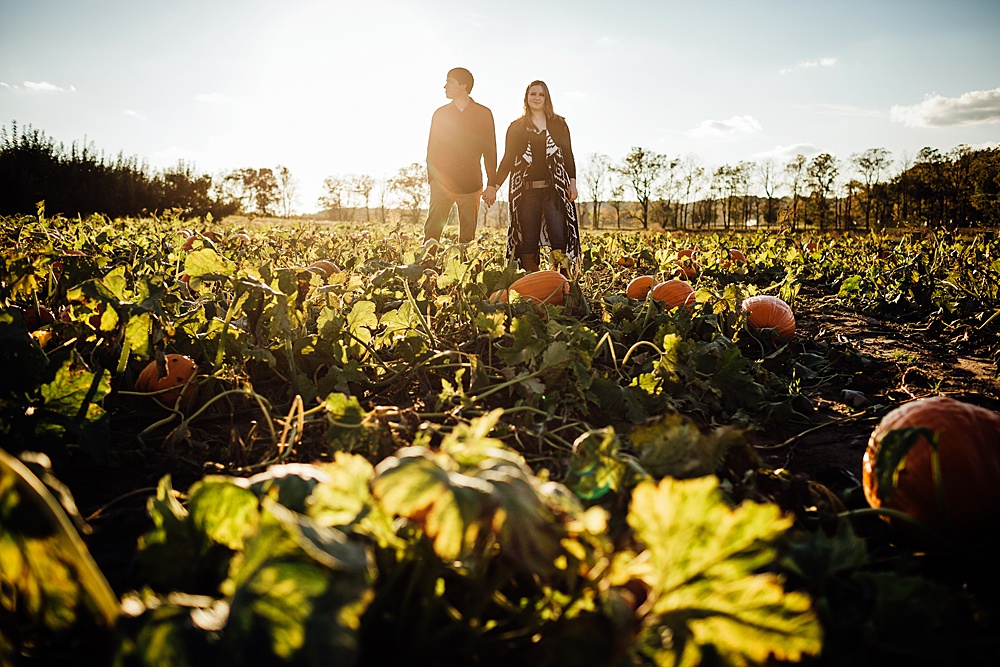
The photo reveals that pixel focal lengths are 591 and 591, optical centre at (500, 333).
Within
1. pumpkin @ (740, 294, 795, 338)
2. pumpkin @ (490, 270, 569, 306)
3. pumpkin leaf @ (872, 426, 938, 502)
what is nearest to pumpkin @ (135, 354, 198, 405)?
pumpkin @ (490, 270, 569, 306)

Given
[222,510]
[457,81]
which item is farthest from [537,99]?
[222,510]

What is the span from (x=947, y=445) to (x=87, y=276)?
2484 millimetres

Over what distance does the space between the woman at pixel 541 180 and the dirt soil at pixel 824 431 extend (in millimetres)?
2360

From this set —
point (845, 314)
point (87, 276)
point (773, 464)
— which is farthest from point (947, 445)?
point (845, 314)

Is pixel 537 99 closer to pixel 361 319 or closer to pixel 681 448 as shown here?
pixel 361 319

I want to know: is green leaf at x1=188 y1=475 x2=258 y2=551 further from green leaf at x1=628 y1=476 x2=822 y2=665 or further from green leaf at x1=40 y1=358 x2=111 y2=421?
green leaf at x1=40 y1=358 x2=111 y2=421

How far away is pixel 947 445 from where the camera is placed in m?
1.37

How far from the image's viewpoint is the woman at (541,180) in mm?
5461

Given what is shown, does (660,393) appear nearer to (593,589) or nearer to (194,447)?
(593,589)

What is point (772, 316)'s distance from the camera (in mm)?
3346

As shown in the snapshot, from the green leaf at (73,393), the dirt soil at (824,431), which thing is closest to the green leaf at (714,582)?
the dirt soil at (824,431)

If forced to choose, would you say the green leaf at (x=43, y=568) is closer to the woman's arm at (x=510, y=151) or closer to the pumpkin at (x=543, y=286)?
the pumpkin at (x=543, y=286)

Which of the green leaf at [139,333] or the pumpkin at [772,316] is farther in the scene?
the pumpkin at [772,316]

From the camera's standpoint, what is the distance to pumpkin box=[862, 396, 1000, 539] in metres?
1.31
